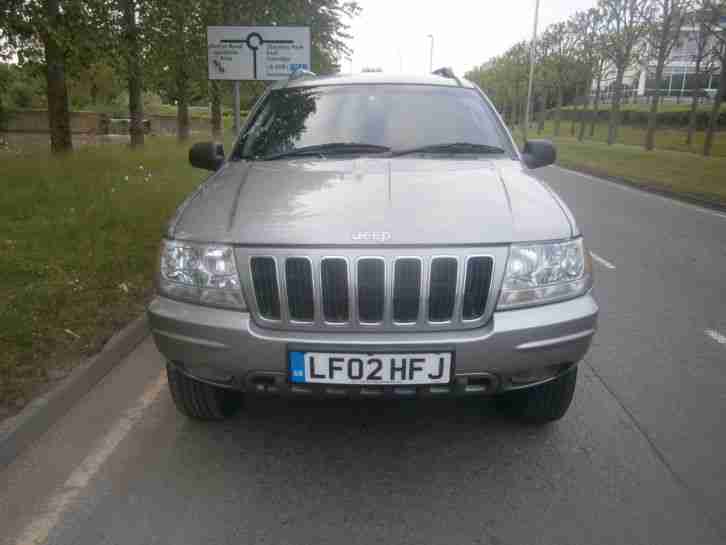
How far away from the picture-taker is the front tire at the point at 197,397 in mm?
3076

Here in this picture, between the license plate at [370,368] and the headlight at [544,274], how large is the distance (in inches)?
14.6

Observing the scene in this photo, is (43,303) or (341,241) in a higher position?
(341,241)

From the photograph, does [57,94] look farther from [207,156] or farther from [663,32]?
[663,32]

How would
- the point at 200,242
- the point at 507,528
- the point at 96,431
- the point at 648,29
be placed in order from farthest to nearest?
the point at 648,29 < the point at 96,431 < the point at 200,242 < the point at 507,528

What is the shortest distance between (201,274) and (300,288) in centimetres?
47

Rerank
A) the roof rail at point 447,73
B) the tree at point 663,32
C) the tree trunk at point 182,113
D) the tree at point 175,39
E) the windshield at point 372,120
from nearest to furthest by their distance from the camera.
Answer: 1. the windshield at point 372,120
2. the roof rail at point 447,73
3. the tree at point 175,39
4. the tree trunk at point 182,113
5. the tree at point 663,32

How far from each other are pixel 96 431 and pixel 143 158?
12083 millimetres

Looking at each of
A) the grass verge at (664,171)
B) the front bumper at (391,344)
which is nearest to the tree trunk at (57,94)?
the front bumper at (391,344)

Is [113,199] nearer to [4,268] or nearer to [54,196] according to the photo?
[54,196]

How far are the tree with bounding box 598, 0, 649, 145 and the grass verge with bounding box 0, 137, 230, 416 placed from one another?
29.1m

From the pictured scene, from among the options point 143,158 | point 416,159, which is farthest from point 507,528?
point 143,158

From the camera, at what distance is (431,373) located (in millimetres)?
2561

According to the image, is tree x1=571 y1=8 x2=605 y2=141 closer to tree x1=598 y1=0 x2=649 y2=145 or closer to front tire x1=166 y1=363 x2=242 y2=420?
tree x1=598 y1=0 x2=649 y2=145

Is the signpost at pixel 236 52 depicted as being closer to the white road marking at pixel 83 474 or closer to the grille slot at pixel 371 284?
the white road marking at pixel 83 474
